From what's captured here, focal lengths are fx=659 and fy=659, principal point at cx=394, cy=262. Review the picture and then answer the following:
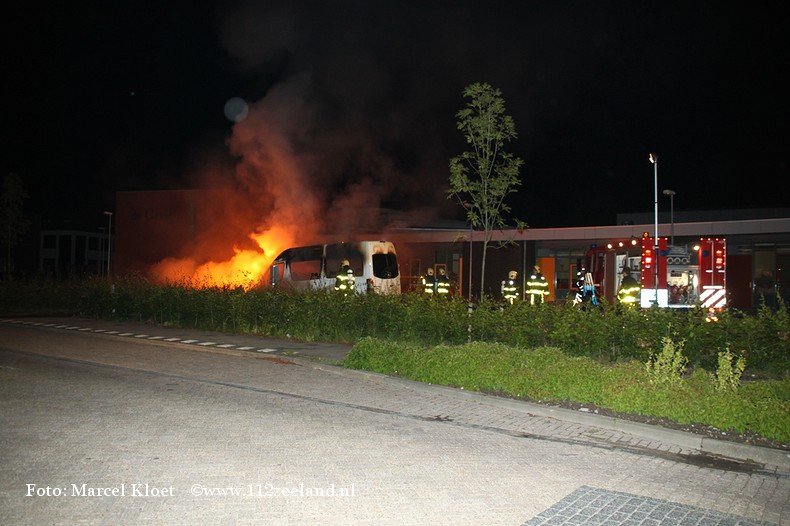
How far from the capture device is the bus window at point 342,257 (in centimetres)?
2028

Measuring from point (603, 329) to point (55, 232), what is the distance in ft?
182

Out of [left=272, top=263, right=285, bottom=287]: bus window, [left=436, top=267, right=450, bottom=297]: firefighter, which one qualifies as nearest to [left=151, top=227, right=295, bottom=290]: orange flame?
[left=272, top=263, right=285, bottom=287]: bus window

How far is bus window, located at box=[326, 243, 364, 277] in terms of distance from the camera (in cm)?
2028

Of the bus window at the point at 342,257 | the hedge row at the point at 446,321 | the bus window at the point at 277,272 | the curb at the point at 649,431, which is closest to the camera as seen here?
the curb at the point at 649,431

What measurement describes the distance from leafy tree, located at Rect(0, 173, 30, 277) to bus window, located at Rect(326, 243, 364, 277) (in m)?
21.2

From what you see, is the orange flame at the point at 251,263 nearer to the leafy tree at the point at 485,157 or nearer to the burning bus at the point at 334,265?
the burning bus at the point at 334,265

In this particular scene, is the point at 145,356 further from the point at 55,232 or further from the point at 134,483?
the point at 55,232

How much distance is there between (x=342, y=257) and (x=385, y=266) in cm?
146

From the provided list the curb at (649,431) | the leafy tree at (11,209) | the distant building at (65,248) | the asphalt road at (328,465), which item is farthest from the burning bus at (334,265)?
the distant building at (65,248)

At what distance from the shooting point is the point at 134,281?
819 inches

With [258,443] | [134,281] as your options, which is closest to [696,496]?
[258,443]

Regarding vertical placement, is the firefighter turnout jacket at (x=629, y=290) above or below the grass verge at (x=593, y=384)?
above

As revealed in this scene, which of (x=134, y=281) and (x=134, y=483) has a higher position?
(x=134, y=281)

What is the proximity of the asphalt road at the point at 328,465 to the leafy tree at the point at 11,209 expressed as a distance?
91.8 ft
